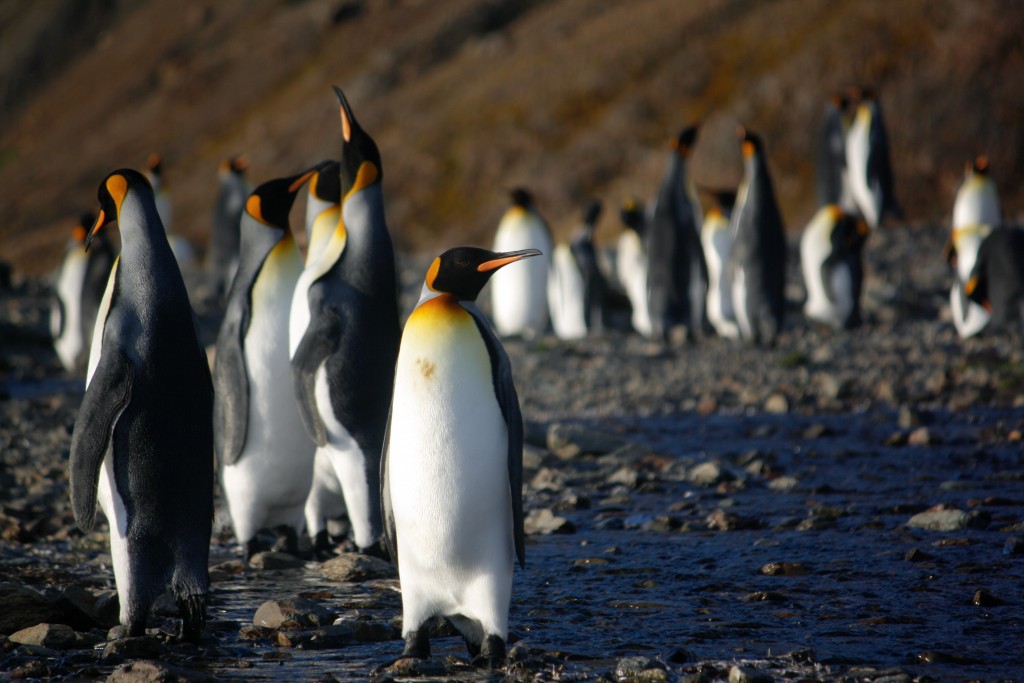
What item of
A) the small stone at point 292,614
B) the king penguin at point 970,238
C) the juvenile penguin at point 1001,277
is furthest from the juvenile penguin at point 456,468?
the king penguin at point 970,238

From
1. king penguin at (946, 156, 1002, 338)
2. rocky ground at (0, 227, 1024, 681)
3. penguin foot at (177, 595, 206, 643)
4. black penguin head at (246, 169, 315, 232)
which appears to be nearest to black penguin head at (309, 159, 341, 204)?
black penguin head at (246, 169, 315, 232)

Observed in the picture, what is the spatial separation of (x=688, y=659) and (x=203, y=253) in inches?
1042

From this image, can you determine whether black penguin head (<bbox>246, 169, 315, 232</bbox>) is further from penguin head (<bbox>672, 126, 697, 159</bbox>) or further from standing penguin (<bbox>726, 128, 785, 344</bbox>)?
penguin head (<bbox>672, 126, 697, 159</bbox>)

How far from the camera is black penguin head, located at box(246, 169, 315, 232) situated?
5.59m

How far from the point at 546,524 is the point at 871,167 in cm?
1325

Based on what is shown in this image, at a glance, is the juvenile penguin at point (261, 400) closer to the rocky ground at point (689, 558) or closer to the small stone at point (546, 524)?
the rocky ground at point (689, 558)

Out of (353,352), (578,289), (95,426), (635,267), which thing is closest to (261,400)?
(353,352)

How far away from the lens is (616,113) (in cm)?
2539

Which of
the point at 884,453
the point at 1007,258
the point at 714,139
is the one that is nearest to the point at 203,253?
the point at 714,139

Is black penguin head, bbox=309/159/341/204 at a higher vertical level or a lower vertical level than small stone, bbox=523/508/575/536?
higher

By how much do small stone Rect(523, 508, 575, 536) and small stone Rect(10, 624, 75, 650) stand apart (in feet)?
7.02

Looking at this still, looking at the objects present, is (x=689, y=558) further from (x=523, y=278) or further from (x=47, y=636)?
(x=523, y=278)

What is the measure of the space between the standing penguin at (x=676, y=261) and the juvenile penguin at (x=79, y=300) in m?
5.66

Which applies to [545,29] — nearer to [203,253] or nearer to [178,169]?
[203,253]
